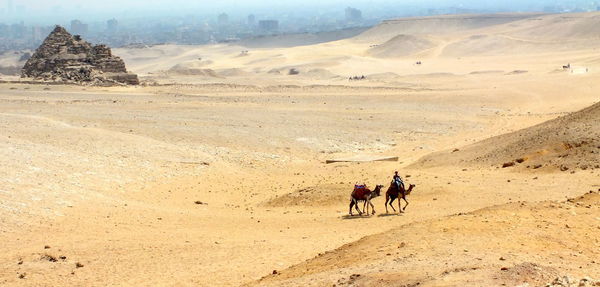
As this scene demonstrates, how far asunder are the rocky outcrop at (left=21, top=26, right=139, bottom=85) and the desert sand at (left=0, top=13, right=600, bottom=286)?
15.9 ft

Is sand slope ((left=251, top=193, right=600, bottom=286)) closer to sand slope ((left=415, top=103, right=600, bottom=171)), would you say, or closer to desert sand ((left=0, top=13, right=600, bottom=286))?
desert sand ((left=0, top=13, right=600, bottom=286))

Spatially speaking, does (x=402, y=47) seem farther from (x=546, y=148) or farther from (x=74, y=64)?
(x=546, y=148)

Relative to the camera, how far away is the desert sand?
12211 mm

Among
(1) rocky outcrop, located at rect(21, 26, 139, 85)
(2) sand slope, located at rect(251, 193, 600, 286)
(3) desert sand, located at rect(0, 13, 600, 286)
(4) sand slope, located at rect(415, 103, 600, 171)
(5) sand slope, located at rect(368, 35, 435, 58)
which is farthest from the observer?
(5) sand slope, located at rect(368, 35, 435, 58)

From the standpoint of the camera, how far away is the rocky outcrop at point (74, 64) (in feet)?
189

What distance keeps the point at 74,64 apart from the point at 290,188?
41.5m

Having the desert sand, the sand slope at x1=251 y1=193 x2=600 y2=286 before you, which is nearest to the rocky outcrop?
the desert sand

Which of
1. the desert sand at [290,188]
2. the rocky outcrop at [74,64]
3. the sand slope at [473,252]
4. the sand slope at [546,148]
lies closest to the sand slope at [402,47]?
the rocky outcrop at [74,64]

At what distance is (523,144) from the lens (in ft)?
79.5

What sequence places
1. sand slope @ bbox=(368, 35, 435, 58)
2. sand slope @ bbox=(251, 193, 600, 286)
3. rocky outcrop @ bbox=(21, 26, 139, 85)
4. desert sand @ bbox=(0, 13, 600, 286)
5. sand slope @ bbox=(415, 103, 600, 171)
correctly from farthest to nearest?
sand slope @ bbox=(368, 35, 435, 58)
rocky outcrop @ bbox=(21, 26, 139, 85)
sand slope @ bbox=(415, 103, 600, 171)
desert sand @ bbox=(0, 13, 600, 286)
sand slope @ bbox=(251, 193, 600, 286)

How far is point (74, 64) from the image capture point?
2361 inches

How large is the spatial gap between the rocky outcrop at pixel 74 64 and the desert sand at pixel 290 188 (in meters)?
4.85

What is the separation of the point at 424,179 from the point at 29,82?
41099 millimetres

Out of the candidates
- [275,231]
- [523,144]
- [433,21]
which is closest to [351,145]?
[523,144]
